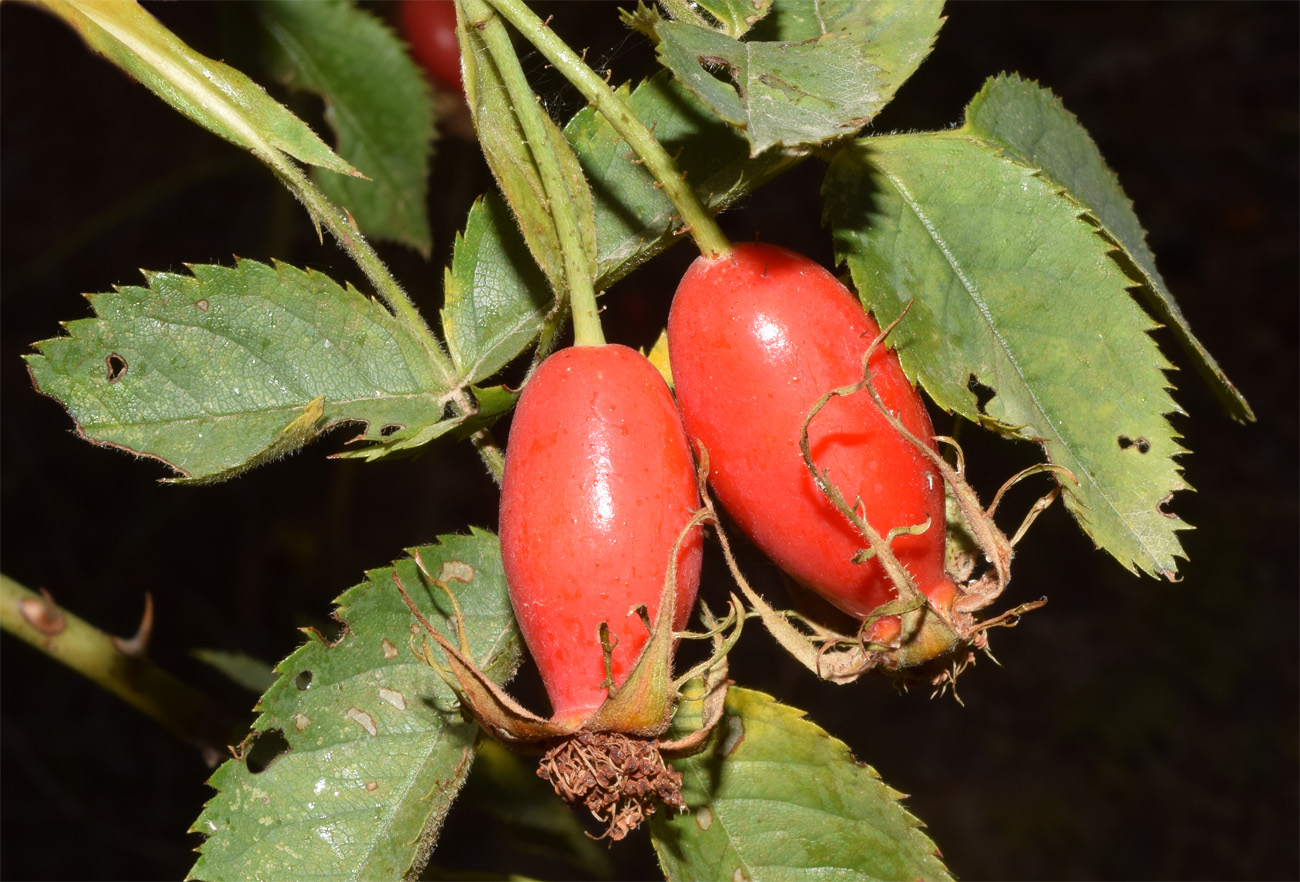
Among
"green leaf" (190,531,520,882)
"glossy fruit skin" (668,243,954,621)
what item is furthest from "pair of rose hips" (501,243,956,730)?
"green leaf" (190,531,520,882)

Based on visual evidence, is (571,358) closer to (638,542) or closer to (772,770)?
(638,542)

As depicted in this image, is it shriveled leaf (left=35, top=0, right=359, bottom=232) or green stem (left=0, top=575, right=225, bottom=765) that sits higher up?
shriveled leaf (left=35, top=0, right=359, bottom=232)

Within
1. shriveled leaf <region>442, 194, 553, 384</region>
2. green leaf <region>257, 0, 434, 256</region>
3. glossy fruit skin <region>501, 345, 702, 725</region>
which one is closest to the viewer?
glossy fruit skin <region>501, 345, 702, 725</region>

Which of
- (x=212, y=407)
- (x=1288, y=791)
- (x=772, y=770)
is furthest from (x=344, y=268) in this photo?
(x=1288, y=791)

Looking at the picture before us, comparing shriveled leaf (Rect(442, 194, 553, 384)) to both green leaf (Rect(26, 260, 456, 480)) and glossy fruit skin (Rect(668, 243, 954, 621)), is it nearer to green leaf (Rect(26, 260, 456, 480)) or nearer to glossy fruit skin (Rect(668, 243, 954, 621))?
green leaf (Rect(26, 260, 456, 480))

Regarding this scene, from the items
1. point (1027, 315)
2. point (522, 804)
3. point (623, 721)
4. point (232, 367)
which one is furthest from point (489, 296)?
point (522, 804)

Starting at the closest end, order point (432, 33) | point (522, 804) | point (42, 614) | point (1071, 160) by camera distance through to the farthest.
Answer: point (1071, 160) → point (42, 614) → point (522, 804) → point (432, 33)

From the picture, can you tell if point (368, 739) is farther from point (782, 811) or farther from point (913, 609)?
point (913, 609)
